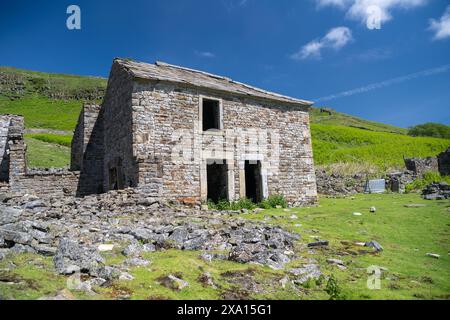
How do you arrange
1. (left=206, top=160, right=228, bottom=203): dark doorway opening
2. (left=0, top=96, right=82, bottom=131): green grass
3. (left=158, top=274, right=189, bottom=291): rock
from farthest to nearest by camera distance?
(left=0, top=96, right=82, bottom=131): green grass < (left=206, top=160, right=228, bottom=203): dark doorway opening < (left=158, top=274, right=189, bottom=291): rock

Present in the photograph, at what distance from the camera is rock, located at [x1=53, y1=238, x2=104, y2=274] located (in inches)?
181

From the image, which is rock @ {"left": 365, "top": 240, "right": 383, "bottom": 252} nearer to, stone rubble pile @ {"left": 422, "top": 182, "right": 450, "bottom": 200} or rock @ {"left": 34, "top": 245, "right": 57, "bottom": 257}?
rock @ {"left": 34, "top": 245, "right": 57, "bottom": 257}

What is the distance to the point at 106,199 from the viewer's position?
10.6 m

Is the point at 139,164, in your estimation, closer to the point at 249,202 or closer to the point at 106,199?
the point at 106,199

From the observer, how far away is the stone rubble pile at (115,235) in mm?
5244

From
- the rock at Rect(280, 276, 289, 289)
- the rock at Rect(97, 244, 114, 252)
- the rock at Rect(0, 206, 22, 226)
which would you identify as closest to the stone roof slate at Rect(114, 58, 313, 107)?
the rock at Rect(0, 206, 22, 226)

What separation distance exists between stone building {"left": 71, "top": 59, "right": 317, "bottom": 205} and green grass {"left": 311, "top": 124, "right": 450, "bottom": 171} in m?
14.6

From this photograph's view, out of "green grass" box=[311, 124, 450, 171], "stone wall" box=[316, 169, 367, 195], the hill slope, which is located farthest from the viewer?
"green grass" box=[311, 124, 450, 171]

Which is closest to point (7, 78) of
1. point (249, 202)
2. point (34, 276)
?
point (249, 202)

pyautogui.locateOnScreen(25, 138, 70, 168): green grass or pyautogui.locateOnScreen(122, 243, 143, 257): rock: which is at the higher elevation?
pyautogui.locateOnScreen(25, 138, 70, 168): green grass

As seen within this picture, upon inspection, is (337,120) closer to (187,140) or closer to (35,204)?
Result: (187,140)
